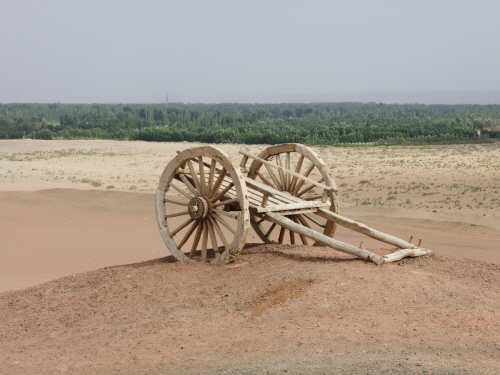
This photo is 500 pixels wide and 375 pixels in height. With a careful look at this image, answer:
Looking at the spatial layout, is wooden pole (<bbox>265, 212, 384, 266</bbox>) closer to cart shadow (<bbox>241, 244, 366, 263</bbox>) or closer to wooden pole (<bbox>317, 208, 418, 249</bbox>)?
cart shadow (<bbox>241, 244, 366, 263</bbox>)

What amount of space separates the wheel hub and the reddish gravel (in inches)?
24.8

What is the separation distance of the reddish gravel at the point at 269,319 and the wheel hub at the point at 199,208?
24.8 inches

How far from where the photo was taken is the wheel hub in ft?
26.1

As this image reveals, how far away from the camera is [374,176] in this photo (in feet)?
80.0

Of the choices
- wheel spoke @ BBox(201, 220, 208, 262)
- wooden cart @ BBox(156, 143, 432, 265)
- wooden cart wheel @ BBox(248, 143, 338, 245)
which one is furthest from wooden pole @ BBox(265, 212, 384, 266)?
wooden cart wheel @ BBox(248, 143, 338, 245)

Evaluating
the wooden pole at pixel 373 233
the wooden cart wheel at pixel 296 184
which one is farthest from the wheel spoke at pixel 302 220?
the wooden pole at pixel 373 233

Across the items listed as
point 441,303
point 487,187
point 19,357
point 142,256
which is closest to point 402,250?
point 441,303

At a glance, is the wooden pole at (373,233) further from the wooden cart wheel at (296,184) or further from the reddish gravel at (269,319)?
the wooden cart wheel at (296,184)

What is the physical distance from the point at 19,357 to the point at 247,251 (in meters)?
2.98

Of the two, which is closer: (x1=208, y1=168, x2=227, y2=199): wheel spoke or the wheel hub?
(x1=208, y1=168, x2=227, y2=199): wheel spoke

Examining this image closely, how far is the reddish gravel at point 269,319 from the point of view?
5.05 metres

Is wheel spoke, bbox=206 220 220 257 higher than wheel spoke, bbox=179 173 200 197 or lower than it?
lower

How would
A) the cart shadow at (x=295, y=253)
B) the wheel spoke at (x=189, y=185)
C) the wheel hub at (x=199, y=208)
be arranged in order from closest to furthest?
the cart shadow at (x=295, y=253) < the wheel hub at (x=199, y=208) < the wheel spoke at (x=189, y=185)

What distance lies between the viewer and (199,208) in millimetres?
7973
